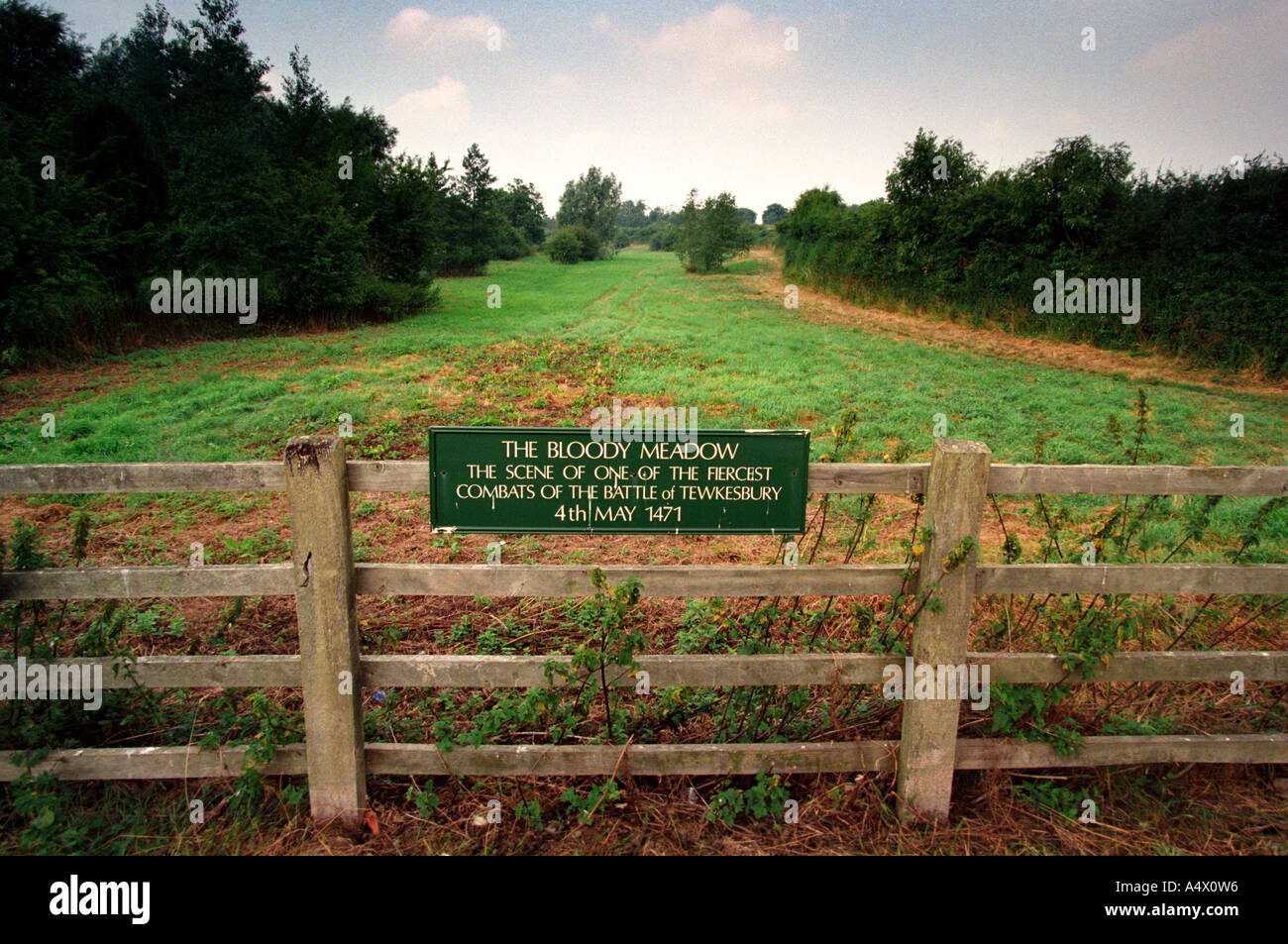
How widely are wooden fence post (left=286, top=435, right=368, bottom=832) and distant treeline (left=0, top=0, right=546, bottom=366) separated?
14.1 metres

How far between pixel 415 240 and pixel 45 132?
11.3 m

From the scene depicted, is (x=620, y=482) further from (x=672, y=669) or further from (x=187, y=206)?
(x=187, y=206)

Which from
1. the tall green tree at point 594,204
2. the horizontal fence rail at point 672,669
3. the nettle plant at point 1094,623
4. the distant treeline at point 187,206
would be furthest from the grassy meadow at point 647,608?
the tall green tree at point 594,204

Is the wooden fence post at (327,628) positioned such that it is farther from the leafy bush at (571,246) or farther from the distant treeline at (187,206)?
the leafy bush at (571,246)

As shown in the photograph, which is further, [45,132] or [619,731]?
[45,132]

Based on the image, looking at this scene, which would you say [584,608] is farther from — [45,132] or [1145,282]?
[45,132]

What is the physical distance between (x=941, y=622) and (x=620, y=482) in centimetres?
150

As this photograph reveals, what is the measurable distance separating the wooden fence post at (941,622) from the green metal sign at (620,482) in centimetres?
56

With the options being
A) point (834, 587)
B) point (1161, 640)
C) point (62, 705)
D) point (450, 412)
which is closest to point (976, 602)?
point (1161, 640)

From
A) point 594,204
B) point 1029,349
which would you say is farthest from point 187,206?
point 594,204

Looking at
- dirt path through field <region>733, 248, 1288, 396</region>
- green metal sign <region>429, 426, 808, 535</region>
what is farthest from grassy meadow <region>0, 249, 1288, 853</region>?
green metal sign <region>429, 426, 808, 535</region>

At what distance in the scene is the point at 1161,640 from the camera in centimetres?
482

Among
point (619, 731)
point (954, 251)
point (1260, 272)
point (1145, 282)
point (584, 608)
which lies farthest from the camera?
point (954, 251)

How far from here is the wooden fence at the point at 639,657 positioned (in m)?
3.10
